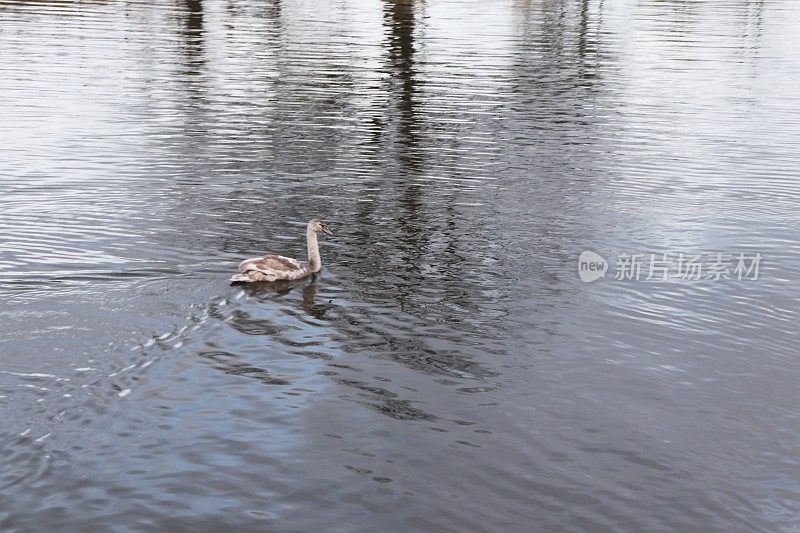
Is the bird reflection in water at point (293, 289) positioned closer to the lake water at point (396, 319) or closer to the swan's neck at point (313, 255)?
the lake water at point (396, 319)

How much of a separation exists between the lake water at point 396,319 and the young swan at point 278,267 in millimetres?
235

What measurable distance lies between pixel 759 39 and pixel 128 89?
3920 cm

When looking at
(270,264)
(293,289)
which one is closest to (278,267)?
(270,264)

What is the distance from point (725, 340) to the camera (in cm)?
1572

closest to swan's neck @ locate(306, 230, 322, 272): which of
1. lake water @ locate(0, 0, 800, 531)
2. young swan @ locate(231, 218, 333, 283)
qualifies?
young swan @ locate(231, 218, 333, 283)

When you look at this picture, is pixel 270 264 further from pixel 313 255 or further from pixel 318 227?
pixel 318 227

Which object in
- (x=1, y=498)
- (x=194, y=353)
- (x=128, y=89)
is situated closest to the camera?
(x=1, y=498)

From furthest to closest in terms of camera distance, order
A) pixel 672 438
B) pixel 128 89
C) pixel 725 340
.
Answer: pixel 128 89
pixel 725 340
pixel 672 438

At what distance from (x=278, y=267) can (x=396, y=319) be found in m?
2.45

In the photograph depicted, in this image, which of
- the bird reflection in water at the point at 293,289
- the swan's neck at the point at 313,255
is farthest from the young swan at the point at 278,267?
the bird reflection in water at the point at 293,289

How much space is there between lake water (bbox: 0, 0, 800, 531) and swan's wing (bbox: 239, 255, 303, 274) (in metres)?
0.35

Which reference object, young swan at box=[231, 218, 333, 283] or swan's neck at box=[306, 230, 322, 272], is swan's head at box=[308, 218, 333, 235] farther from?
swan's neck at box=[306, 230, 322, 272]

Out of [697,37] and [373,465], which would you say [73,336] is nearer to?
[373,465]

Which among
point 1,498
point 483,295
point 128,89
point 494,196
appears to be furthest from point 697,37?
point 1,498
